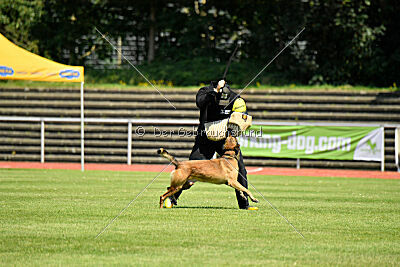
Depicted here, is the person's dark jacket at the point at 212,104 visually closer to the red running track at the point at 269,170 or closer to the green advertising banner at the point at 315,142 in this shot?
the red running track at the point at 269,170

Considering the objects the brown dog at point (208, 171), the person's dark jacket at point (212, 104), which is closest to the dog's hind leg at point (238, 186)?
the brown dog at point (208, 171)

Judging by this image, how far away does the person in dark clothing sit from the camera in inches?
388

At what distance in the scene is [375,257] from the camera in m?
6.43

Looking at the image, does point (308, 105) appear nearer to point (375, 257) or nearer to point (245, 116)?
point (245, 116)

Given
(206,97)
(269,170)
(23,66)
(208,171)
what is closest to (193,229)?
(208,171)

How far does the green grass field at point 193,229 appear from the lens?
20.6 feet

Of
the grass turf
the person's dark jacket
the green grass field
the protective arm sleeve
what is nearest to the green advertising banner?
the grass turf

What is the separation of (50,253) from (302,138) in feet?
53.6

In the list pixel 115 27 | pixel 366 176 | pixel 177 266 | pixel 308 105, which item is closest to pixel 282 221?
pixel 177 266

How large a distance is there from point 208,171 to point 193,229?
161 centimetres

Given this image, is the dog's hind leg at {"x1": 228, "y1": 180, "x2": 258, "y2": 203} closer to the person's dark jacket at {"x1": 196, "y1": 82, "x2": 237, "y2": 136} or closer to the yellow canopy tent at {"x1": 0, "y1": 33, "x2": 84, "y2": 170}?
the person's dark jacket at {"x1": 196, "y1": 82, "x2": 237, "y2": 136}

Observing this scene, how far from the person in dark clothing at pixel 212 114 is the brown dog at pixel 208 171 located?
33 centimetres

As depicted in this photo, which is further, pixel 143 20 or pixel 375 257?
pixel 143 20

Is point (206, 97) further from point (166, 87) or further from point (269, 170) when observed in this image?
point (166, 87)
